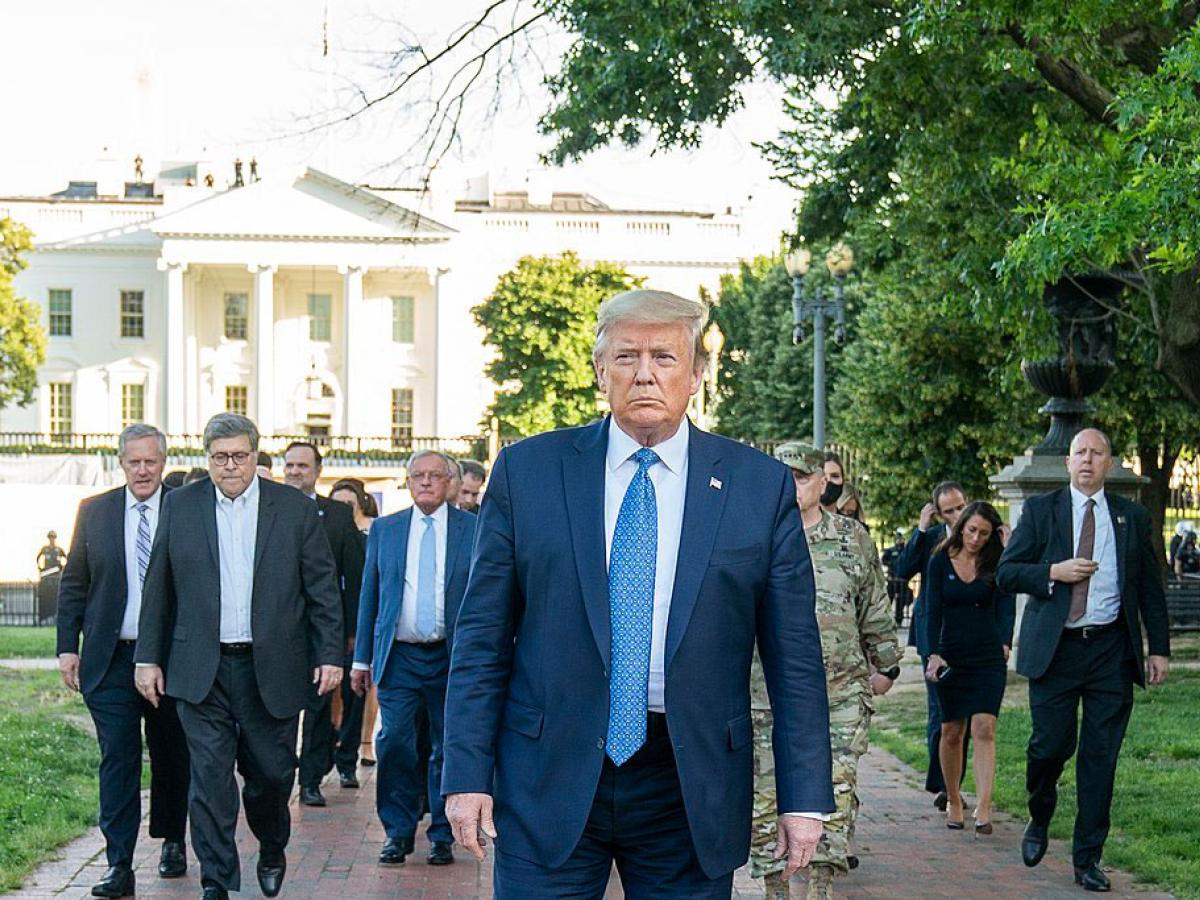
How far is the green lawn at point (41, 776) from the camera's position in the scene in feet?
31.7

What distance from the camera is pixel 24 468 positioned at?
210ft

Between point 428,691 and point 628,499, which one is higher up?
point 628,499

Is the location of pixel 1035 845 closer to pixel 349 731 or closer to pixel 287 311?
pixel 349 731

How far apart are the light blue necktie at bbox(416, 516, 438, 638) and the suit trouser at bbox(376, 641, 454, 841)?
12 cm

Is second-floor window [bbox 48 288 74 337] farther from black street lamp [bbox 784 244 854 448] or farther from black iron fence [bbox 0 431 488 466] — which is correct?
black street lamp [bbox 784 244 854 448]

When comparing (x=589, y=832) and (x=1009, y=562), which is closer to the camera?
(x=589, y=832)

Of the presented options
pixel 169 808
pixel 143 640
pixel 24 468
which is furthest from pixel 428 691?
pixel 24 468

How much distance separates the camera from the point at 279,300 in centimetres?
8981

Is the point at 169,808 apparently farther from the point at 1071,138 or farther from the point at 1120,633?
the point at 1071,138

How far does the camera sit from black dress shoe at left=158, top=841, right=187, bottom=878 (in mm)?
9000

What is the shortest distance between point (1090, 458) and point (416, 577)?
137 inches

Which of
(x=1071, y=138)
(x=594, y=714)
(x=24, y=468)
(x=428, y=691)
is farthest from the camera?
(x=24, y=468)

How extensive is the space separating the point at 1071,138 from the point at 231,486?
30.2 ft

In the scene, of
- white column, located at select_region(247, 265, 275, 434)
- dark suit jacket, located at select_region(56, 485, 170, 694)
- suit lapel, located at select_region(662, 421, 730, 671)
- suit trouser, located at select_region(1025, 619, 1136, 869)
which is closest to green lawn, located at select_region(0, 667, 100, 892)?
dark suit jacket, located at select_region(56, 485, 170, 694)
